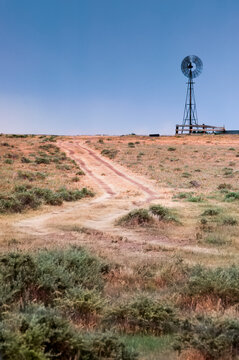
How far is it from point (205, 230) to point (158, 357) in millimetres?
8254

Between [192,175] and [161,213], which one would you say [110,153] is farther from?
[161,213]

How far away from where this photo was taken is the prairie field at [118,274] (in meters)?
4.41

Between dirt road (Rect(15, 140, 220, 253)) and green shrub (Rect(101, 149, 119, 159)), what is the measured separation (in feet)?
34.8

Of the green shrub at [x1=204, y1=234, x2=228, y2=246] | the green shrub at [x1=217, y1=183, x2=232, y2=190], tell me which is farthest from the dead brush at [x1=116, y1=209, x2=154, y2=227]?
the green shrub at [x1=217, y1=183, x2=232, y2=190]

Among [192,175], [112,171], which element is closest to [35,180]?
[112,171]

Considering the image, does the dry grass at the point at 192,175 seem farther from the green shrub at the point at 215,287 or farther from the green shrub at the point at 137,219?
the green shrub at the point at 215,287

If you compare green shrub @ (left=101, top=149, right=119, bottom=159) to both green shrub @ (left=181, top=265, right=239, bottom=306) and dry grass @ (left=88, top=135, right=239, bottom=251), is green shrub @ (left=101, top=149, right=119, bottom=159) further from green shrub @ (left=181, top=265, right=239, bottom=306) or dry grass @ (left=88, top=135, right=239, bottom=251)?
green shrub @ (left=181, top=265, right=239, bottom=306)

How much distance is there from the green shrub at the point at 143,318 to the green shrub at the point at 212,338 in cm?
56

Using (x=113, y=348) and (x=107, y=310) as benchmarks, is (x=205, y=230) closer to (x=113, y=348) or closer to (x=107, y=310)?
(x=107, y=310)

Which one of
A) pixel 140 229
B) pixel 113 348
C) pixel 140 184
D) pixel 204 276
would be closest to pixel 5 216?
pixel 140 229

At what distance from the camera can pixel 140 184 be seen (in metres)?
25.4

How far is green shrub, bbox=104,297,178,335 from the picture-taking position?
17.7ft

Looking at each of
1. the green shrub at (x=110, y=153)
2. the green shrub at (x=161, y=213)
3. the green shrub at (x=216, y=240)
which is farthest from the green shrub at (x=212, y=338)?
the green shrub at (x=110, y=153)

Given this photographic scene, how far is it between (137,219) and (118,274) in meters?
5.66
